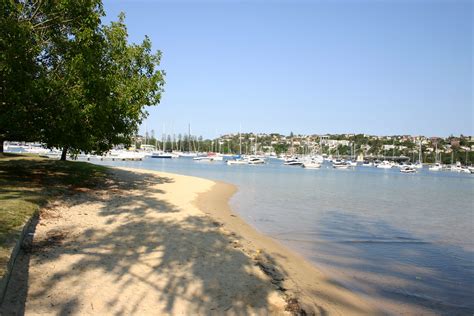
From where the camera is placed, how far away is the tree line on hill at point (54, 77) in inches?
593

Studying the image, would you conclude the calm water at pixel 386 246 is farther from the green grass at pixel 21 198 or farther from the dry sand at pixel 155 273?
the green grass at pixel 21 198

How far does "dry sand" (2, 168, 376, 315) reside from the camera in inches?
271

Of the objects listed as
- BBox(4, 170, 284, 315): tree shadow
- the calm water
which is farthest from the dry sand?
the calm water

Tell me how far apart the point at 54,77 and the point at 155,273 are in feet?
39.2

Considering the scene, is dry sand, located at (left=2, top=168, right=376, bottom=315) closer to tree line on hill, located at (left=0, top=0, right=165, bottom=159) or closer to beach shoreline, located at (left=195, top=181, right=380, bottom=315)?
beach shoreline, located at (left=195, top=181, right=380, bottom=315)

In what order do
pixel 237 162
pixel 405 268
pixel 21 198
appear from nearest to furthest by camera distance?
pixel 405 268, pixel 21 198, pixel 237 162

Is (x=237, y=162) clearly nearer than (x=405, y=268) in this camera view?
No

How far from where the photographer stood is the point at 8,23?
46.9ft

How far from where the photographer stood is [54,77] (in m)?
17.0

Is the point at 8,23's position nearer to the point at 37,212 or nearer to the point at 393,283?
the point at 37,212

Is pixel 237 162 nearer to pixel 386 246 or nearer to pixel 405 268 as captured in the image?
pixel 386 246

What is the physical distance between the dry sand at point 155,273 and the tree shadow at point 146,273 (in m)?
0.02

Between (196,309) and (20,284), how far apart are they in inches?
123

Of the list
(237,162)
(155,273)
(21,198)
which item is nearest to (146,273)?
(155,273)
